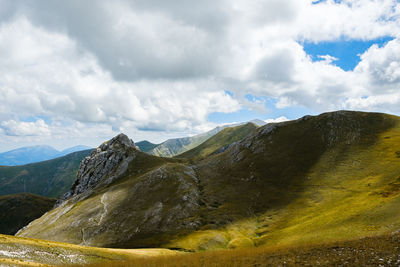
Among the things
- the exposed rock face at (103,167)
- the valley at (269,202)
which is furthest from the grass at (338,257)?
the exposed rock face at (103,167)

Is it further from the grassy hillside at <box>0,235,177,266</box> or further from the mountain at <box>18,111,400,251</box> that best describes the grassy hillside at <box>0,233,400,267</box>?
the mountain at <box>18,111,400,251</box>

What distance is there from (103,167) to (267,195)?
13715 centimetres

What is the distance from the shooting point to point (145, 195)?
12031cm

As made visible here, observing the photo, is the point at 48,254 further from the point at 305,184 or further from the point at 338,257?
the point at 305,184

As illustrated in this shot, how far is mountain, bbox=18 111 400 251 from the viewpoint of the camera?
6100 cm

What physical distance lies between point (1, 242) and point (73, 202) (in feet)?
420

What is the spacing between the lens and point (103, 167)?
182 meters

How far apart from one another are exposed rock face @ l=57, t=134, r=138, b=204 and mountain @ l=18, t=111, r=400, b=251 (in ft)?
20.9

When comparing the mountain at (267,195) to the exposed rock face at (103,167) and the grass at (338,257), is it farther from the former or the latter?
the grass at (338,257)

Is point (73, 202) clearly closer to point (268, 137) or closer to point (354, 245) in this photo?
point (268, 137)

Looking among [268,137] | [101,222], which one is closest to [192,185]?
[101,222]

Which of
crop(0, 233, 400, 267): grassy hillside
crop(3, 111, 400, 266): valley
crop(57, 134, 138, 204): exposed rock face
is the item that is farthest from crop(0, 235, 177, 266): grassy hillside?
crop(57, 134, 138, 204): exposed rock face

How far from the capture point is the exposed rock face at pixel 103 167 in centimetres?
17262

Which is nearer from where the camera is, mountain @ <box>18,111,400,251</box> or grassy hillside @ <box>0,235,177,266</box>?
grassy hillside @ <box>0,235,177,266</box>
